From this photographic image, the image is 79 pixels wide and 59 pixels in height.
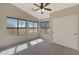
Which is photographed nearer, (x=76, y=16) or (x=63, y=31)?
(x=76, y=16)

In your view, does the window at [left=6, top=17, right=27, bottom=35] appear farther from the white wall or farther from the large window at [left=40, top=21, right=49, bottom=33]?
the white wall

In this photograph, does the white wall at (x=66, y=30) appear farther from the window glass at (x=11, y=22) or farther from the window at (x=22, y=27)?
the window glass at (x=11, y=22)

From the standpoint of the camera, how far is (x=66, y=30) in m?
4.48

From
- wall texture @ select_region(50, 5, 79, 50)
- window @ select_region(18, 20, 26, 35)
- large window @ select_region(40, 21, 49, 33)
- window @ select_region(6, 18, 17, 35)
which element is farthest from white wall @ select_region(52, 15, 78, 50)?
window @ select_region(6, 18, 17, 35)

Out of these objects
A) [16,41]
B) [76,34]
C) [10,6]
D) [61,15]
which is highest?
[10,6]

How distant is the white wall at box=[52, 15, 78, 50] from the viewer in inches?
159

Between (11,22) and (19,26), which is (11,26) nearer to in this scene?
(11,22)

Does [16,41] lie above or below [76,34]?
below

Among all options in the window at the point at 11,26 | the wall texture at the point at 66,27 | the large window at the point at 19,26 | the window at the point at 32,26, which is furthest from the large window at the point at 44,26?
the window at the point at 11,26

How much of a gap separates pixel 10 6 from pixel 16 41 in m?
2.20

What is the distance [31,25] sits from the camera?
737 centimetres
